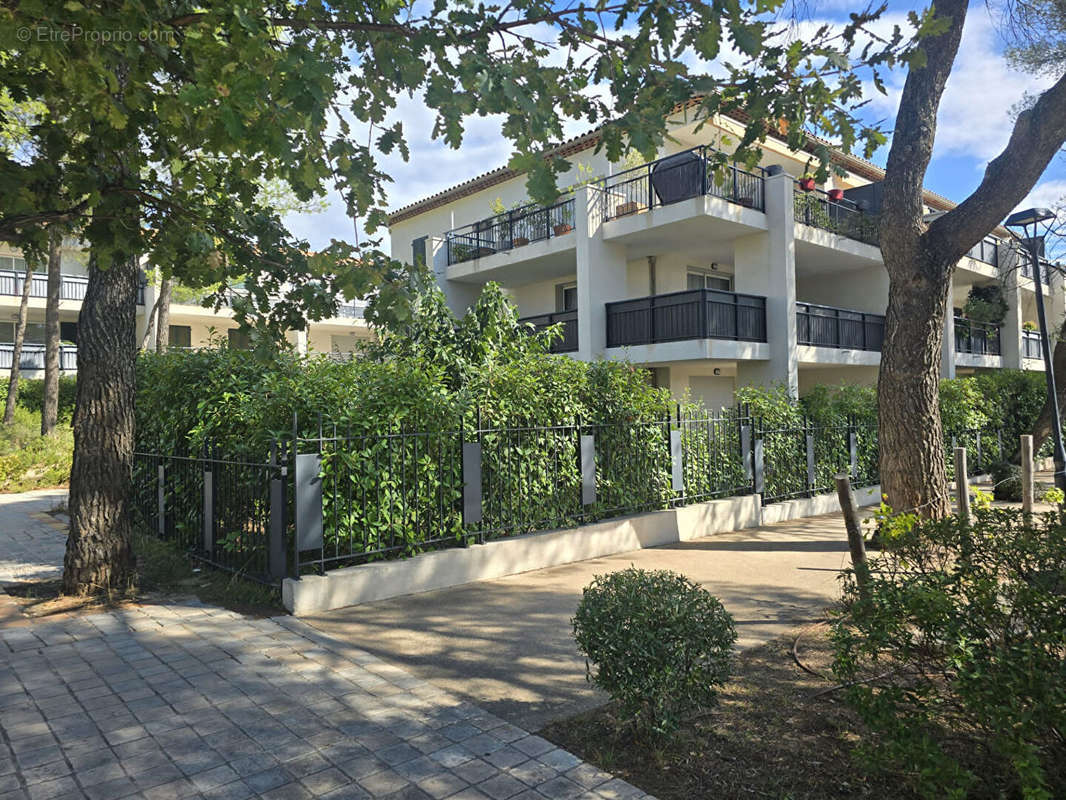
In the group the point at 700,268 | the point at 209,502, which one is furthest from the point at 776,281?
the point at 209,502

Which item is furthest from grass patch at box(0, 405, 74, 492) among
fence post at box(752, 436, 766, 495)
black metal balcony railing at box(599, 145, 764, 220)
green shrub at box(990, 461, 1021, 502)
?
green shrub at box(990, 461, 1021, 502)

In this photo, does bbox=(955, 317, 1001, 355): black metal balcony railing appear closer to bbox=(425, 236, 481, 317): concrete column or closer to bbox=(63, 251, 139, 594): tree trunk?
bbox=(425, 236, 481, 317): concrete column

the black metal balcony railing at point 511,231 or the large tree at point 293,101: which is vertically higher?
the black metal balcony railing at point 511,231

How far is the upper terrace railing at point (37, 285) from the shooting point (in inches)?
1122

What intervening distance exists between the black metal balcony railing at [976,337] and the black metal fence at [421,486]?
15.6 metres

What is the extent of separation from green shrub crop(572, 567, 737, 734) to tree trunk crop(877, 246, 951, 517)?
20.2ft

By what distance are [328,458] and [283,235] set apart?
206cm

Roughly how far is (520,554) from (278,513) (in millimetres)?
2833

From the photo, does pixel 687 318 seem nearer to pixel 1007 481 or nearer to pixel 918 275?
pixel 918 275

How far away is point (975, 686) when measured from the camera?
8.71 ft

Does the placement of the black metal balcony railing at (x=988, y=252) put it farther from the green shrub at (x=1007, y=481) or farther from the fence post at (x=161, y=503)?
the fence post at (x=161, y=503)

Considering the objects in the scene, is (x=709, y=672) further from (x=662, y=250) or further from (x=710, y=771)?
(x=662, y=250)

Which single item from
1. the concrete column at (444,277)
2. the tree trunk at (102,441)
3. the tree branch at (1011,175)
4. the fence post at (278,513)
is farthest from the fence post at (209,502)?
the concrete column at (444,277)

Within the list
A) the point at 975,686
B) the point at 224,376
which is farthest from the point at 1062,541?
the point at 224,376
